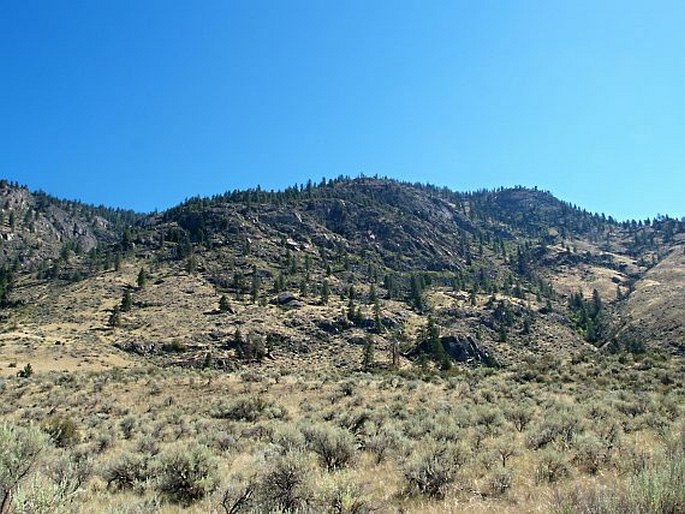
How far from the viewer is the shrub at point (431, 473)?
8.87 meters

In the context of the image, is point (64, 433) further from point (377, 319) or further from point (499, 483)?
point (377, 319)

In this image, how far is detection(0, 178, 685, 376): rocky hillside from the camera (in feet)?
233

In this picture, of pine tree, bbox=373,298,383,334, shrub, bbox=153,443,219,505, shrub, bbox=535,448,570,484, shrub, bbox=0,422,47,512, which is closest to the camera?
shrub, bbox=0,422,47,512

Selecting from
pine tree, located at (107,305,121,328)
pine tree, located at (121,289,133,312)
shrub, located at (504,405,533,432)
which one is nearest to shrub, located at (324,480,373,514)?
shrub, located at (504,405,533,432)

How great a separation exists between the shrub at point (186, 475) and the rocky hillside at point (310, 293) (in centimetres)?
5214

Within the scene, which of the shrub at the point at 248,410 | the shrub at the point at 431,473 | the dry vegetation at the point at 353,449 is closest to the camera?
the dry vegetation at the point at 353,449

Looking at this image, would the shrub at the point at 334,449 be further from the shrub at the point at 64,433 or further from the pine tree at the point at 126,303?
the pine tree at the point at 126,303

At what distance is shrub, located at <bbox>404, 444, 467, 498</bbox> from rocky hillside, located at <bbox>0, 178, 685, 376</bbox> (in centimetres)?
5180

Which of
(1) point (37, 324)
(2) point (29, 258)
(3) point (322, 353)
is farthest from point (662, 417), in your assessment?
(2) point (29, 258)

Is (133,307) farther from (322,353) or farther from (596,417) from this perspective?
(596,417)

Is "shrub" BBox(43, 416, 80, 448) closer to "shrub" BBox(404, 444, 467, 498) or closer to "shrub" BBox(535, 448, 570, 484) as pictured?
"shrub" BBox(404, 444, 467, 498)

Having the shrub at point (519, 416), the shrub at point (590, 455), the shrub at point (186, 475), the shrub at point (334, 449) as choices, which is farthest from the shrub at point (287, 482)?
the shrub at point (519, 416)

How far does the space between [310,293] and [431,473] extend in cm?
9324

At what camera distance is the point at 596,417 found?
600 inches
